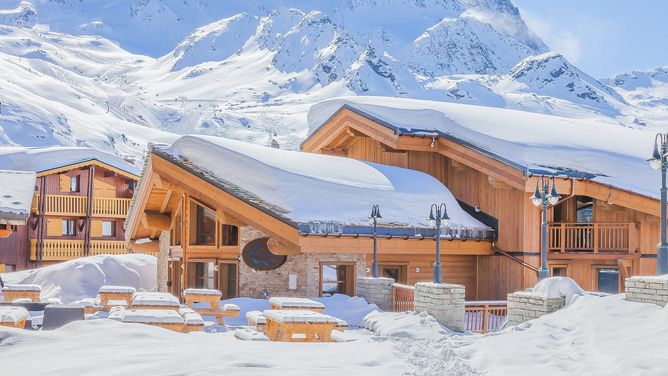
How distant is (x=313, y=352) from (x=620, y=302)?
4.46 m

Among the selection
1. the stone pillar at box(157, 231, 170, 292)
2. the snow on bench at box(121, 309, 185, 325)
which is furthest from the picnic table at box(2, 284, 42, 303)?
the stone pillar at box(157, 231, 170, 292)

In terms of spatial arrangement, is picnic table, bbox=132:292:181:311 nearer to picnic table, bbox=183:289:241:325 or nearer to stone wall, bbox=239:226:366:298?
picnic table, bbox=183:289:241:325

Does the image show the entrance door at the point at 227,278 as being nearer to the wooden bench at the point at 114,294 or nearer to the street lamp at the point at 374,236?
the street lamp at the point at 374,236

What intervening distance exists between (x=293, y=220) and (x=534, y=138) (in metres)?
9.82

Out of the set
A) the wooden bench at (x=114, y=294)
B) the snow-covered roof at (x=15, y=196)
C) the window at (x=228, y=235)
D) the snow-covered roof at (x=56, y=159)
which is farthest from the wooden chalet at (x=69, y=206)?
the wooden bench at (x=114, y=294)

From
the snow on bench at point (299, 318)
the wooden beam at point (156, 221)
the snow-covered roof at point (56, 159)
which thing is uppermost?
the snow-covered roof at point (56, 159)

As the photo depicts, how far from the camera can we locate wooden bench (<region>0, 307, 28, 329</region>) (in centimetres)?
1220

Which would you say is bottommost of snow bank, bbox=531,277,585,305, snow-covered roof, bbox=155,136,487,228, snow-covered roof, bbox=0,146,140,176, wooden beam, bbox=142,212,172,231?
snow bank, bbox=531,277,585,305

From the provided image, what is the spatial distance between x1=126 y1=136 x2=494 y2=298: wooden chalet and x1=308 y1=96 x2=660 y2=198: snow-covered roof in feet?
6.54

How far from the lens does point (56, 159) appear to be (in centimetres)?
4153

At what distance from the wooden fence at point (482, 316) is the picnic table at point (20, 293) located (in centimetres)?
953

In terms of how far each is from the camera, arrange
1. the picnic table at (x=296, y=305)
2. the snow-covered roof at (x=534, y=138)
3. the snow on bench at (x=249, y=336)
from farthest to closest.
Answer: the snow-covered roof at (x=534, y=138)
the picnic table at (x=296, y=305)
the snow on bench at (x=249, y=336)

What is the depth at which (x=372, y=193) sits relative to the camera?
24.2 m

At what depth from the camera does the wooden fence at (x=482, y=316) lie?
18031 mm
